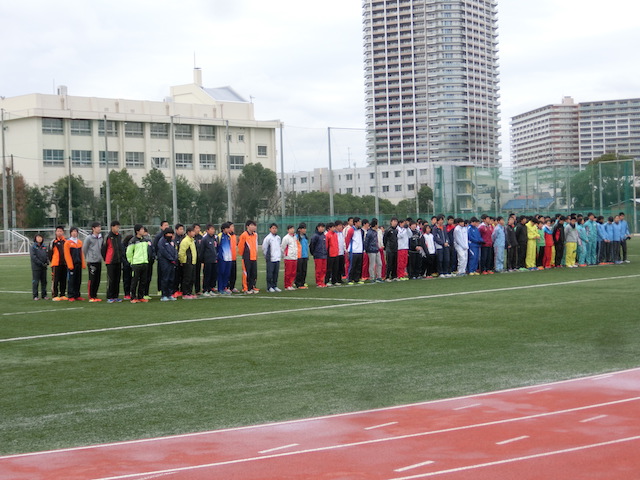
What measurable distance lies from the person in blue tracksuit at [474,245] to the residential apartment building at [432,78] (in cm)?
10742

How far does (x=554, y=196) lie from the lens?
145 ft

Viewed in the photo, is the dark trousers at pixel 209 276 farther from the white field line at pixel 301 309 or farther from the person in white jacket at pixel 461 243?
the person in white jacket at pixel 461 243

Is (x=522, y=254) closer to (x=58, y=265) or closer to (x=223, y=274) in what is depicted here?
(x=223, y=274)

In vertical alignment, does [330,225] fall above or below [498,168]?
below

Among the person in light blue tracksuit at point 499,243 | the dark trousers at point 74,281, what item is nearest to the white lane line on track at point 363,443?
the dark trousers at point 74,281

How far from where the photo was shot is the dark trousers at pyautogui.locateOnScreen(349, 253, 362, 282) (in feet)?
76.9

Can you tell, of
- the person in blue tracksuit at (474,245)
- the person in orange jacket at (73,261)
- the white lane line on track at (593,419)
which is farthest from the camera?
the person in blue tracksuit at (474,245)

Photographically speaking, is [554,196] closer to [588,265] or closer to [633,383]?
[588,265]

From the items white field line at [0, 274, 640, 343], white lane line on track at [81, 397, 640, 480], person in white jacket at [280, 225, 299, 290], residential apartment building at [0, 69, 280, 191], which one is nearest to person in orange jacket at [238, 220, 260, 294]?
person in white jacket at [280, 225, 299, 290]

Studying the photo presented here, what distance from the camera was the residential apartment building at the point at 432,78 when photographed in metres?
135

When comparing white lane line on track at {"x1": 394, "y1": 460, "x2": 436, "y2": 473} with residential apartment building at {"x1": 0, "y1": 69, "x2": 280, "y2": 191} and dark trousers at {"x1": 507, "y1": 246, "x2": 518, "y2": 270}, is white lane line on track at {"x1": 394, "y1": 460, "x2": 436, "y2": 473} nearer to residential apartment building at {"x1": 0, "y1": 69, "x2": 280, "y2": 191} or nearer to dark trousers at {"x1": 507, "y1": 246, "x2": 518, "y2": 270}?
dark trousers at {"x1": 507, "y1": 246, "x2": 518, "y2": 270}

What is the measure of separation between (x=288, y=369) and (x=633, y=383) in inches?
148

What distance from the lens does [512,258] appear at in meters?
27.0

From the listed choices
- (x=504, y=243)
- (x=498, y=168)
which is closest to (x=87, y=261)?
(x=504, y=243)
